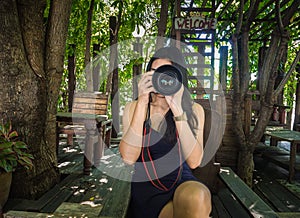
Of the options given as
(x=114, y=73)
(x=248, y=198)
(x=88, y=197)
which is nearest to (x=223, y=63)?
(x=114, y=73)

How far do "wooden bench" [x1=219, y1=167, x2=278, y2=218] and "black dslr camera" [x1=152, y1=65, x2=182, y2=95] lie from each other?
0.74 m

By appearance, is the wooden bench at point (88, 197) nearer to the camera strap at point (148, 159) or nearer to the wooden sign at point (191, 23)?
the camera strap at point (148, 159)

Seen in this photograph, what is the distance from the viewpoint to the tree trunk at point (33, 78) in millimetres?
2229

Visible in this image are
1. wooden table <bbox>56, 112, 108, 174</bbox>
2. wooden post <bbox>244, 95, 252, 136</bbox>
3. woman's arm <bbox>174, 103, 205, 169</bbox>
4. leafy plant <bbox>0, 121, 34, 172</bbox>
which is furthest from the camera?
A: wooden post <bbox>244, 95, 252, 136</bbox>

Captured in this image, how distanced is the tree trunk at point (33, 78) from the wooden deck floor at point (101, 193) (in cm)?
18

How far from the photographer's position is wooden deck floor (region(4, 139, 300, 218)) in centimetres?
233

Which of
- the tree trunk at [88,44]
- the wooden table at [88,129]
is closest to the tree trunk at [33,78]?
the wooden table at [88,129]

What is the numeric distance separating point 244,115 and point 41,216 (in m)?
3.92

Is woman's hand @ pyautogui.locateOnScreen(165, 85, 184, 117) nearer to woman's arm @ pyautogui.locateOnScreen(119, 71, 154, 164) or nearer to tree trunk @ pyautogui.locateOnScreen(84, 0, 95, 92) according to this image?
woman's arm @ pyautogui.locateOnScreen(119, 71, 154, 164)

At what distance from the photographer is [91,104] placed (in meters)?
4.65

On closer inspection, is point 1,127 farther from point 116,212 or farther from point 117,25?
point 117,25

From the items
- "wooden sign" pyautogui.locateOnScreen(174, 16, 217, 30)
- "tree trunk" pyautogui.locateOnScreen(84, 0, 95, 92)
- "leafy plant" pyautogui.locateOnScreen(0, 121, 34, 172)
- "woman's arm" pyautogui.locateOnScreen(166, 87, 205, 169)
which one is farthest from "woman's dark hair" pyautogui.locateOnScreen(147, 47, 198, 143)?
"tree trunk" pyautogui.locateOnScreen(84, 0, 95, 92)

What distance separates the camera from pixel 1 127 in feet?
6.61

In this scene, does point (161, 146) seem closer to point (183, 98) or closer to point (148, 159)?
point (148, 159)
